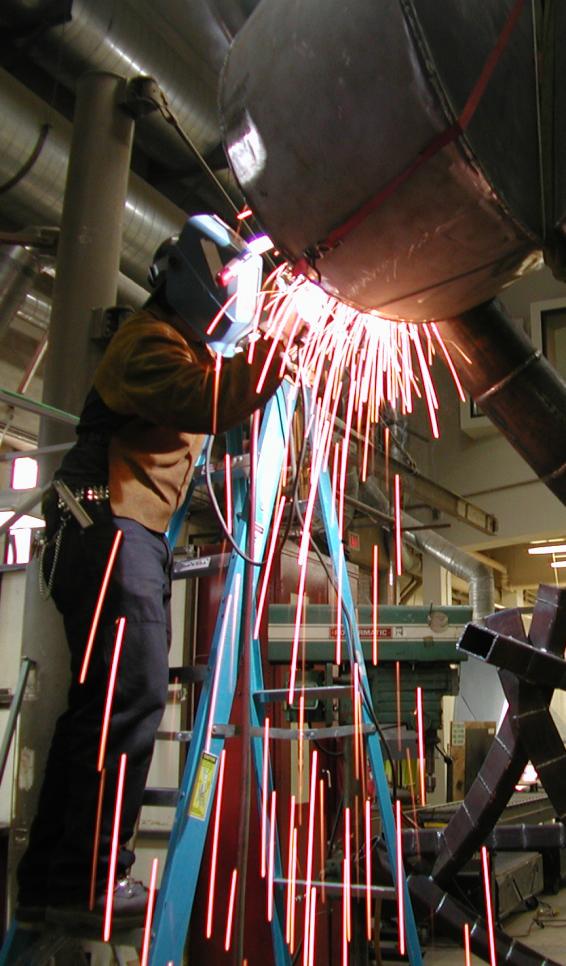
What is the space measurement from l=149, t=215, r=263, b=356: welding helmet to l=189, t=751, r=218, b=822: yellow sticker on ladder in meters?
0.97

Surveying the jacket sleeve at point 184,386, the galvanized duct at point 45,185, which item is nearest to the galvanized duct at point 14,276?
the galvanized duct at point 45,185

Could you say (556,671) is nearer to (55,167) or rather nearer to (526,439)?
(526,439)

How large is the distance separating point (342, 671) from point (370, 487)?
4485 millimetres

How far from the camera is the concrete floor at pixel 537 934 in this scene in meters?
3.78

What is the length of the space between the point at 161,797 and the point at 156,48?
3.88 meters

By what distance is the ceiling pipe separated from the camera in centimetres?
139

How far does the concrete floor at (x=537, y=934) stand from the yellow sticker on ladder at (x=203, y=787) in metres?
2.43

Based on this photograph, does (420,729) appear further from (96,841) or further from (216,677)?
(96,841)

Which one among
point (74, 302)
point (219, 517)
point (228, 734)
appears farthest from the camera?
point (74, 302)

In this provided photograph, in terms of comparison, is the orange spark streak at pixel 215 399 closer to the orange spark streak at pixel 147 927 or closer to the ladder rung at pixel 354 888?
the orange spark streak at pixel 147 927

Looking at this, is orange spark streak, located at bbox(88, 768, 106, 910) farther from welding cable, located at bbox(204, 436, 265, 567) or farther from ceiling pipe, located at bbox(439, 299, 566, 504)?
ceiling pipe, located at bbox(439, 299, 566, 504)

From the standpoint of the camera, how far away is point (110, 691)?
168cm

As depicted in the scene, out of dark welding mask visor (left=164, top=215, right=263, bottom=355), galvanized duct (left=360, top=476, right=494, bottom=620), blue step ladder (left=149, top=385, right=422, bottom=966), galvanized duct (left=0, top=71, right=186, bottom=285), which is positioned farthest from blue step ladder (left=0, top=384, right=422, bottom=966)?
galvanized duct (left=360, top=476, right=494, bottom=620)

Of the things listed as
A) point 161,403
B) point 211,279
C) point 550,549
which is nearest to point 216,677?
point 161,403
